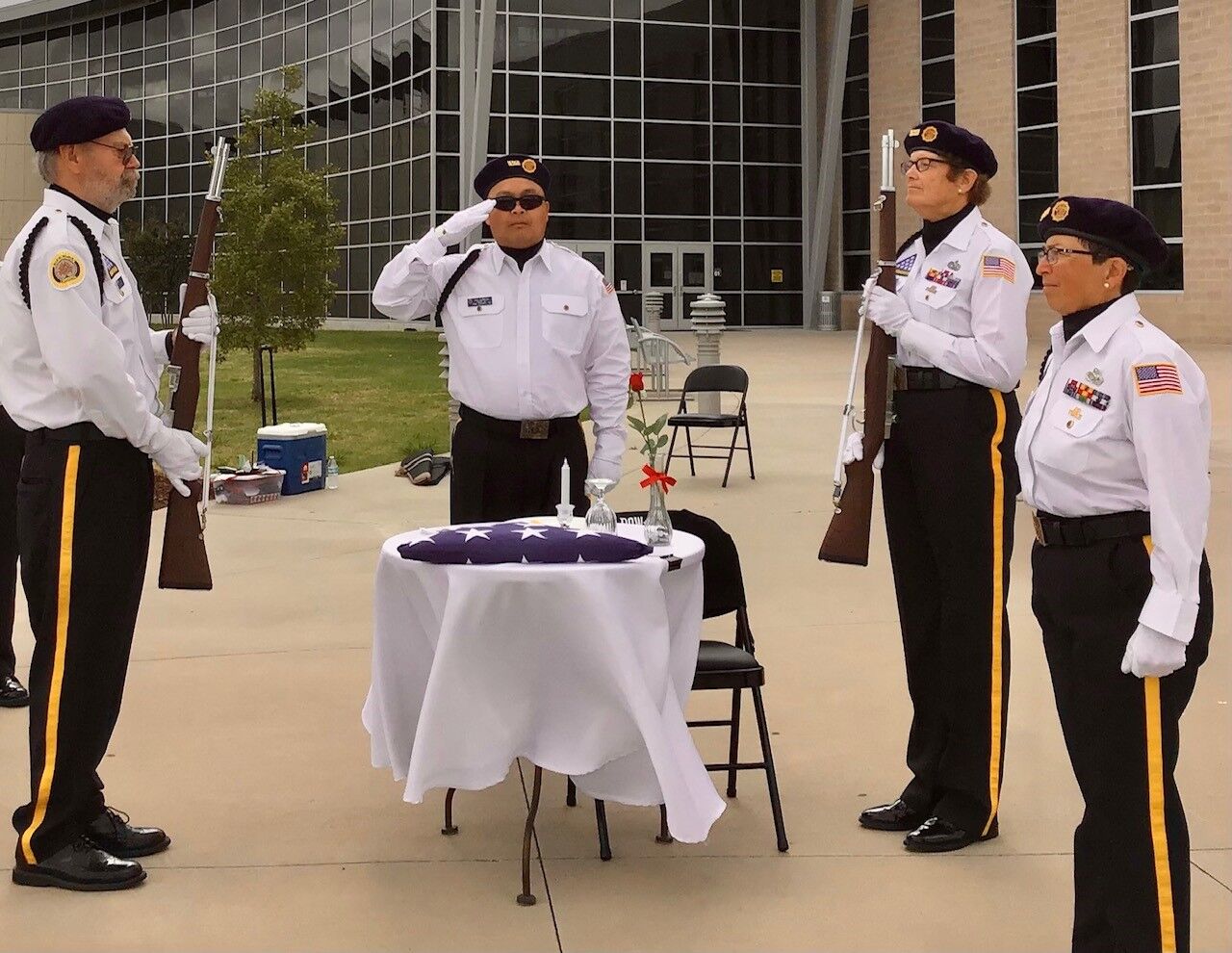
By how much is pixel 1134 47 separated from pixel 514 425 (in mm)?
31621

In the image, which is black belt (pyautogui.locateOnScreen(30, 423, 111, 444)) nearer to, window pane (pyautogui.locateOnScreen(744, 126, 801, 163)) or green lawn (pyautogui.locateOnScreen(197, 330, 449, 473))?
green lawn (pyautogui.locateOnScreen(197, 330, 449, 473))

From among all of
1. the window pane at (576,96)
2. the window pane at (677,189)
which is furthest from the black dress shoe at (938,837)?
the window pane at (677,189)

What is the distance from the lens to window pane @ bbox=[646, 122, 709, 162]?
135 feet

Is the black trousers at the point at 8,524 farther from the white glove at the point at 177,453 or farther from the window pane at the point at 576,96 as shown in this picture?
the window pane at the point at 576,96

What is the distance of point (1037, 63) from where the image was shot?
35812mm

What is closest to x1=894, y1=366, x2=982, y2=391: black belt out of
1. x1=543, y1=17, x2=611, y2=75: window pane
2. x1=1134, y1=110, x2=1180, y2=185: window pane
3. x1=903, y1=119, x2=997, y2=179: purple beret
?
x1=903, y1=119, x2=997, y2=179: purple beret

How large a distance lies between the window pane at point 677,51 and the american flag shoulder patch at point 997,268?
37832 mm

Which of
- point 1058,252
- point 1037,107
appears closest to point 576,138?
point 1037,107

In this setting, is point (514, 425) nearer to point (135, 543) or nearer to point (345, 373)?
point (135, 543)

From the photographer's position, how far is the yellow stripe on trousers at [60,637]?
13.8ft

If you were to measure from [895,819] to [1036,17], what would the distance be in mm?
34579

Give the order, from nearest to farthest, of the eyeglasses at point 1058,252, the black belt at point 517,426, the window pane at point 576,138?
the eyeglasses at point 1058,252, the black belt at point 517,426, the window pane at point 576,138

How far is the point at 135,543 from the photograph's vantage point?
436cm

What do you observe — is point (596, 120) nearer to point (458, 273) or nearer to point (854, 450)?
point (458, 273)
